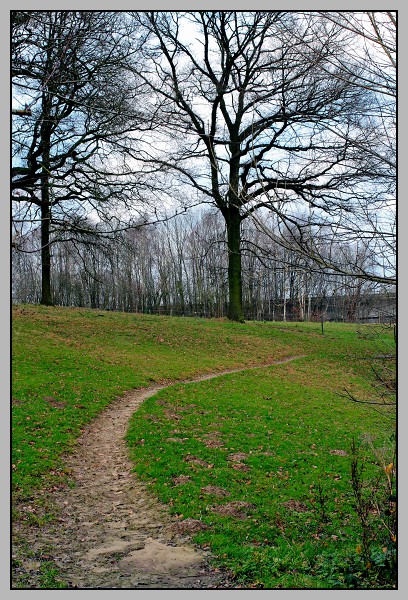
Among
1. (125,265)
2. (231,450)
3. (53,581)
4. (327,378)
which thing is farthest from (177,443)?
(125,265)

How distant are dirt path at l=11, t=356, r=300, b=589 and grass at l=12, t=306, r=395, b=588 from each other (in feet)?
0.78

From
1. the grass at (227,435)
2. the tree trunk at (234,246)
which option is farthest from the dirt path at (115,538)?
the tree trunk at (234,246)

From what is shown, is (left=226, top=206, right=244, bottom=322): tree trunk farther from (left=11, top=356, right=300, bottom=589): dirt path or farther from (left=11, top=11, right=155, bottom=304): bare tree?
(left=11, top=356, right=300, bottom=589): dirt path

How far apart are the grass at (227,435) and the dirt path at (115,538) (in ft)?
0.78

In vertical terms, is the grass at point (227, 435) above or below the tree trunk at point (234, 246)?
below

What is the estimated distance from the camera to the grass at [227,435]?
17.7ft

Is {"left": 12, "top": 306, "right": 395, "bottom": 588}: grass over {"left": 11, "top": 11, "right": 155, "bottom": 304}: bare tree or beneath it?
beneath

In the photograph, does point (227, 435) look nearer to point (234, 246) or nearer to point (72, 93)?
point (72, 93)

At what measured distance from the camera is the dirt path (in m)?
4.73

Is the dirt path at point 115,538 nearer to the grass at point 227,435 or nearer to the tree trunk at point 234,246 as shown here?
the grass at point 227,435

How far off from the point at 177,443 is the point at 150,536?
3.34 metres

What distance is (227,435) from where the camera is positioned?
9750mm

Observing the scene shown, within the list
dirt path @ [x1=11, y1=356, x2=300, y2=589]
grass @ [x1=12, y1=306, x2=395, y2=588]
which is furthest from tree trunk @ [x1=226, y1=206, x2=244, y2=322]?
dirt path @ [x1=11, y1=356, x2=300, y2=589]

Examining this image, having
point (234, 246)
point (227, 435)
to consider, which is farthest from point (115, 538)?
point (234, 246)
